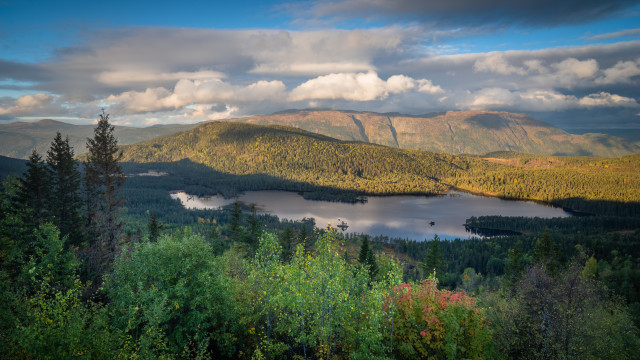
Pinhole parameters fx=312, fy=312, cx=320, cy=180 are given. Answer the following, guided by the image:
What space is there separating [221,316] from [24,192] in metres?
32.4

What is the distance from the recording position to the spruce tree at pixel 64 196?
39.4 m

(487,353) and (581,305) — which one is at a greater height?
(581,305)

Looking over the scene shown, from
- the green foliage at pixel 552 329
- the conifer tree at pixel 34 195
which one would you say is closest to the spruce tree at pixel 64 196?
the conifer tree at pixel 34 195

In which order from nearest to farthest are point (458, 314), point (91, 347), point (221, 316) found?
point (91, 347) < point (458, 314) < point (221, 316)

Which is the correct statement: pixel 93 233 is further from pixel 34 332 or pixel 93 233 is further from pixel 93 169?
pixel 34 332

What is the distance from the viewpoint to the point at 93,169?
37.7 m

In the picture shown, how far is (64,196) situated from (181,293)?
31966 millimetres

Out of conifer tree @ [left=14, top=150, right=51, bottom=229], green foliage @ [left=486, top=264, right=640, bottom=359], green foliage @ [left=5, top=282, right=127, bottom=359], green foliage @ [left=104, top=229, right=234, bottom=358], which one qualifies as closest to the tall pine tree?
conifer tree @ [left=14, top=150, right=51, bottom=229]

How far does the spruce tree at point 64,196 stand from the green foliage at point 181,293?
69.3ft

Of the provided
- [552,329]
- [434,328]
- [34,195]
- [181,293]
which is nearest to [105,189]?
[34,195]

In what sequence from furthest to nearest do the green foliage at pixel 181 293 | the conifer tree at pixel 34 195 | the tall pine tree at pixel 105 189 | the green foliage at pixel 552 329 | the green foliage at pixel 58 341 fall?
the tall pine tree at pixel 105 189 → the conifer tree at pixel 34 195 → the green foliage at pixel 181 293 → the green foliage at pixel 552 329 → the green foliage at pixel 58 341

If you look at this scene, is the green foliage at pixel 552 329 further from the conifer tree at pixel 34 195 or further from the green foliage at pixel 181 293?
the conifer tree at pixel 34 195

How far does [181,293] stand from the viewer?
2152 cm

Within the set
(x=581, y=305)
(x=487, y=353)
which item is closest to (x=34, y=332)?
(x=487, y=353)
